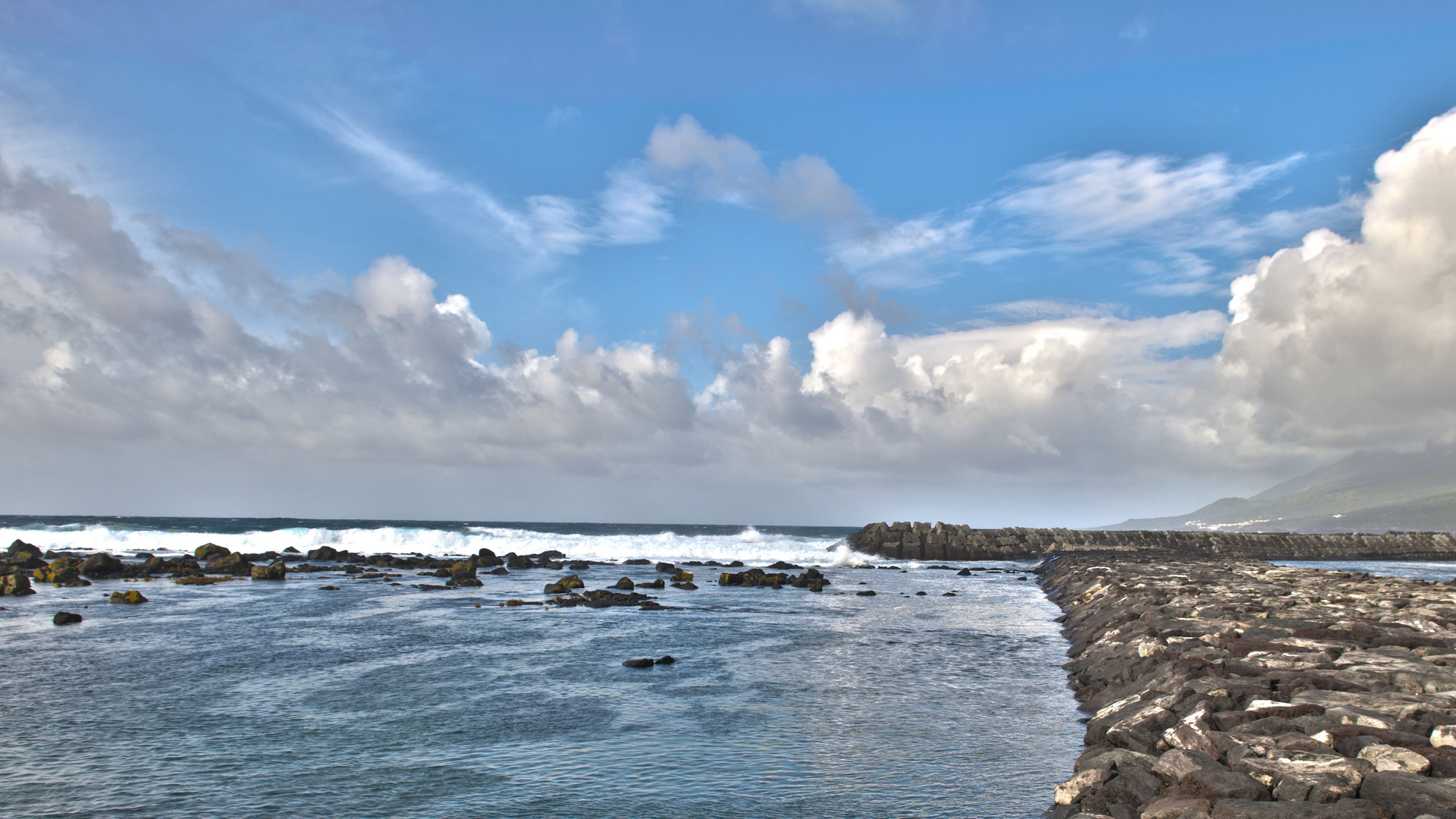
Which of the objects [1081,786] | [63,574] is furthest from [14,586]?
[1081,786]

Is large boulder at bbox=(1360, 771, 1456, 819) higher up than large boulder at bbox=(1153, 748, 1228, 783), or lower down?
higher up

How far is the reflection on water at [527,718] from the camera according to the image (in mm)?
9258

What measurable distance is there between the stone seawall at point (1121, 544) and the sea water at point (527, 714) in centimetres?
4341

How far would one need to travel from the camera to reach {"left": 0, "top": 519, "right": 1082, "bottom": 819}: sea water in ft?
30.4

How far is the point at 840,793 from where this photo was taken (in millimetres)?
9328

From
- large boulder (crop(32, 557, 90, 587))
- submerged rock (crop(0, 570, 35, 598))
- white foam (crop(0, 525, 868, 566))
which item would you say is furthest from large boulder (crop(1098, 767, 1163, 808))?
white foam (crop(0, 525, 868, 566))

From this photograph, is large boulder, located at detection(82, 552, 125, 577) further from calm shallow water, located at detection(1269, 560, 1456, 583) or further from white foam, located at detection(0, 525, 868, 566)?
calm shallow water, located at detection(1269, 560, 1456, 583)

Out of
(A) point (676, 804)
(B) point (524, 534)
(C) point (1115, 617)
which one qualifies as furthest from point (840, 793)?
(B) point (524, 534)

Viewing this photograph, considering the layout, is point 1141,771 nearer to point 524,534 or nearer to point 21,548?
point 21,548

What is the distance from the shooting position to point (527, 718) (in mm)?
12961

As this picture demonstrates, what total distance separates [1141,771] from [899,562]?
5901 cm

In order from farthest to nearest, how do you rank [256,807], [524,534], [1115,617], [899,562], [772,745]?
1. [524,534]
2. [899,562]
3. [1115,617]
4. [772,745]
5. [256,807]

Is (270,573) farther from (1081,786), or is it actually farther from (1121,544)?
(1121,544)

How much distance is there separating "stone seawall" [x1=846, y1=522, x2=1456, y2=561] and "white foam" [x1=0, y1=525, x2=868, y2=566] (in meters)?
4.63
